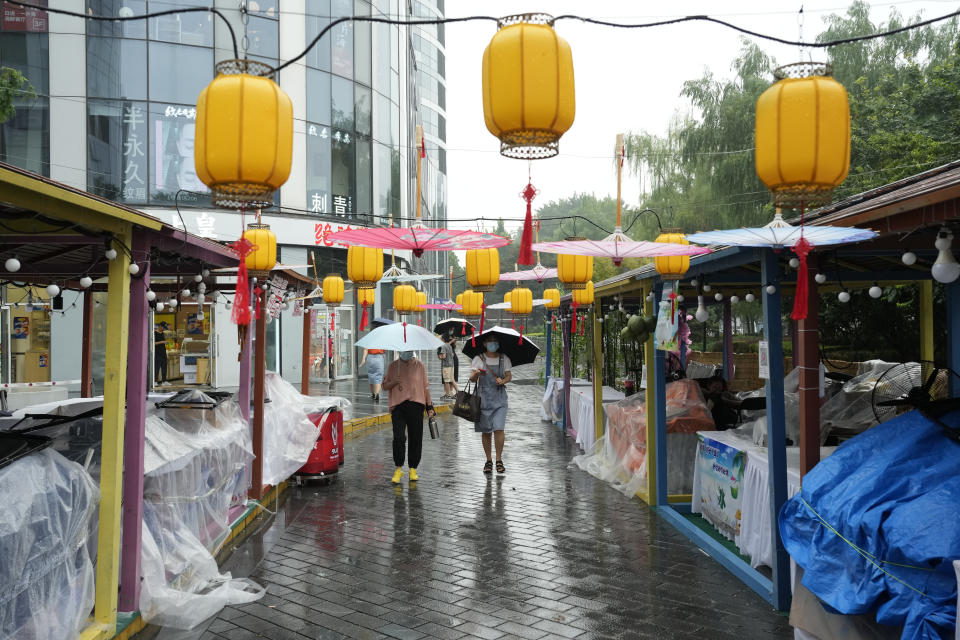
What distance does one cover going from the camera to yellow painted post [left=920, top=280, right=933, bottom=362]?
8250mm

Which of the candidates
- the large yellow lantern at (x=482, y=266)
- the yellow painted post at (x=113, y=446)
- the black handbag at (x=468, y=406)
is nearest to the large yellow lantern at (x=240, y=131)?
the yellow painted post at (x=113, y=446)

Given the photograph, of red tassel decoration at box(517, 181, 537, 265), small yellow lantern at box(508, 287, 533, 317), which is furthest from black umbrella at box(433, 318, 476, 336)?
red tassel decoration at box(517, 181, 537, 265)

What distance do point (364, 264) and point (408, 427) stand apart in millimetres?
2765


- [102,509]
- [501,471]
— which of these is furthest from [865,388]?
[102,509]

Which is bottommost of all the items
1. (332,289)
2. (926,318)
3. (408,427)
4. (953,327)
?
(408,427)

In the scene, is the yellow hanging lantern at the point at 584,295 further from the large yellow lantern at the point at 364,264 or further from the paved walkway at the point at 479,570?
the large yellow lantern at the point at 364,264

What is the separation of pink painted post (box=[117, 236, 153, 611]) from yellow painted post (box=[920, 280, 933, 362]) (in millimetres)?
8059

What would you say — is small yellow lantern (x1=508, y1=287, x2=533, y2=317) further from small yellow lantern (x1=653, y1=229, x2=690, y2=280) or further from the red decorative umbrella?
small yellow lantern (x1=653, y1=229, x2=690, y2=280)

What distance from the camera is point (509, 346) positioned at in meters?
10.6

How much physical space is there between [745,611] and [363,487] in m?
5.47

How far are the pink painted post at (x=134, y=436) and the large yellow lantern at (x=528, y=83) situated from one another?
2771 mm

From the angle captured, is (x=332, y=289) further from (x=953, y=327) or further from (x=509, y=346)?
(x=953, y=327)

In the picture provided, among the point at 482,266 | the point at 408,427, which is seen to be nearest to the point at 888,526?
the point at 408,427

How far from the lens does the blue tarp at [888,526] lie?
10.7ft
